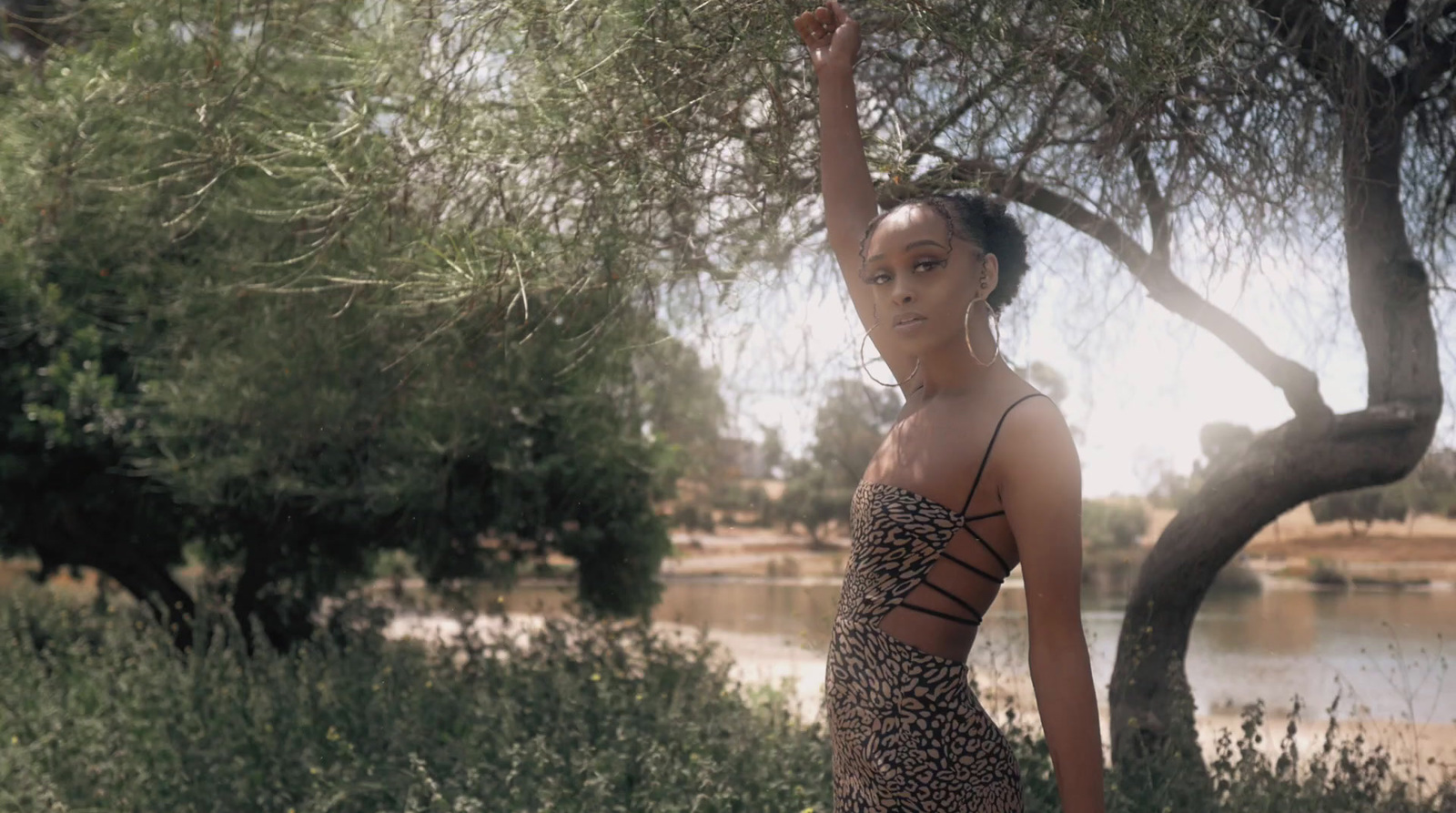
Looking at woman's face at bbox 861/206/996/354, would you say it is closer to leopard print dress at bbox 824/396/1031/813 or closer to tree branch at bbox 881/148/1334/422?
leopard print dress at bbox 824/396/1031/813

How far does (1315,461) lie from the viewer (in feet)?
13.7

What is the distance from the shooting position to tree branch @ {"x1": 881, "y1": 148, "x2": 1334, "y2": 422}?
3459 millimetres

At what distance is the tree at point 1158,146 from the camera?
3010mm

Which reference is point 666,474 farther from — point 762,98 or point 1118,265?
point 762,98

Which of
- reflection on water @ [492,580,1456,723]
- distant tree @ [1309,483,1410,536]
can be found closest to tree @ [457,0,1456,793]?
reflection on water @ [492,580,1456,723]

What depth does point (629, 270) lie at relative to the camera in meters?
3.84

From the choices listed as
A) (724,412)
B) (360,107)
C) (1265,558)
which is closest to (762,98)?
(360,107)

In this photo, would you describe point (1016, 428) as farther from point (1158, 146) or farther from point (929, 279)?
point (1158, 146)

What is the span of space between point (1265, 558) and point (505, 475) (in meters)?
5.79

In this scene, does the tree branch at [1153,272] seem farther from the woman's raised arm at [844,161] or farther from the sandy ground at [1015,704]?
the sandy ground at [1015,704]

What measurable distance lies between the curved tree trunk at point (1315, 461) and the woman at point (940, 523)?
2341 millimetres

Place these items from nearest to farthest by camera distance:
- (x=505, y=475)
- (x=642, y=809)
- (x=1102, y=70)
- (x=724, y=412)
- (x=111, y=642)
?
(x=1102, y=70) → (x=642, y=809) → (x=111, y=642) → (x=724, y=412) → (x=505, y=475)

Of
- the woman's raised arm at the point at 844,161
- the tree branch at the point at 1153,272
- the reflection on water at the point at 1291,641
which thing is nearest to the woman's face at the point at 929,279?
the woman's raised arm at the point at 844,161

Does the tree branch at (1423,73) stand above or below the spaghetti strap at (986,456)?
above
